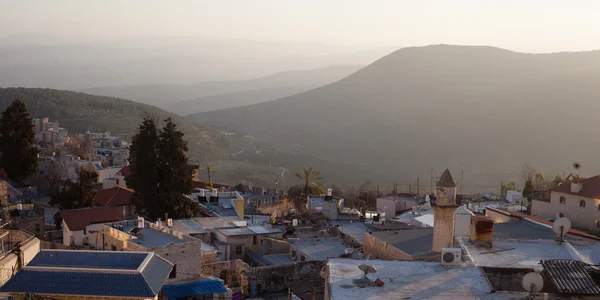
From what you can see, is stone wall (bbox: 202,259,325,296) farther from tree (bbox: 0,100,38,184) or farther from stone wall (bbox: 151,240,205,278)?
tree (bbox: 0,100,38,184)

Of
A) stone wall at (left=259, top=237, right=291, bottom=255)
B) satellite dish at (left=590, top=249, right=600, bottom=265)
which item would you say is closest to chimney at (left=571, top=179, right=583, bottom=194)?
satellite dish at (left=590, top=249, right=600, bottom=265)

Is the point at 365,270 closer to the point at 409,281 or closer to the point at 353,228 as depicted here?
the point at 409,281

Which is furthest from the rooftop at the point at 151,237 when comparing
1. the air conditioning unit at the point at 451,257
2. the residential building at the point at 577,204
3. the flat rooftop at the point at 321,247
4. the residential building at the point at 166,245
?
the residential building at the point at 577,204

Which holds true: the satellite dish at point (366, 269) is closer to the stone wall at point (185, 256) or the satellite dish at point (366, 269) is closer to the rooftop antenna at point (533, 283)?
the rooftop antenna at point (533, 283)

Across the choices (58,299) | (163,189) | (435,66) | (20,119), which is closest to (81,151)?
(20,119)

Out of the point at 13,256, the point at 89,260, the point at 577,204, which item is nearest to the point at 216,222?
the point at 13,256

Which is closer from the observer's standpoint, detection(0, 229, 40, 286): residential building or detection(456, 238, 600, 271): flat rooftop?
detection(456, 238, 600, 271): flat rooftop
